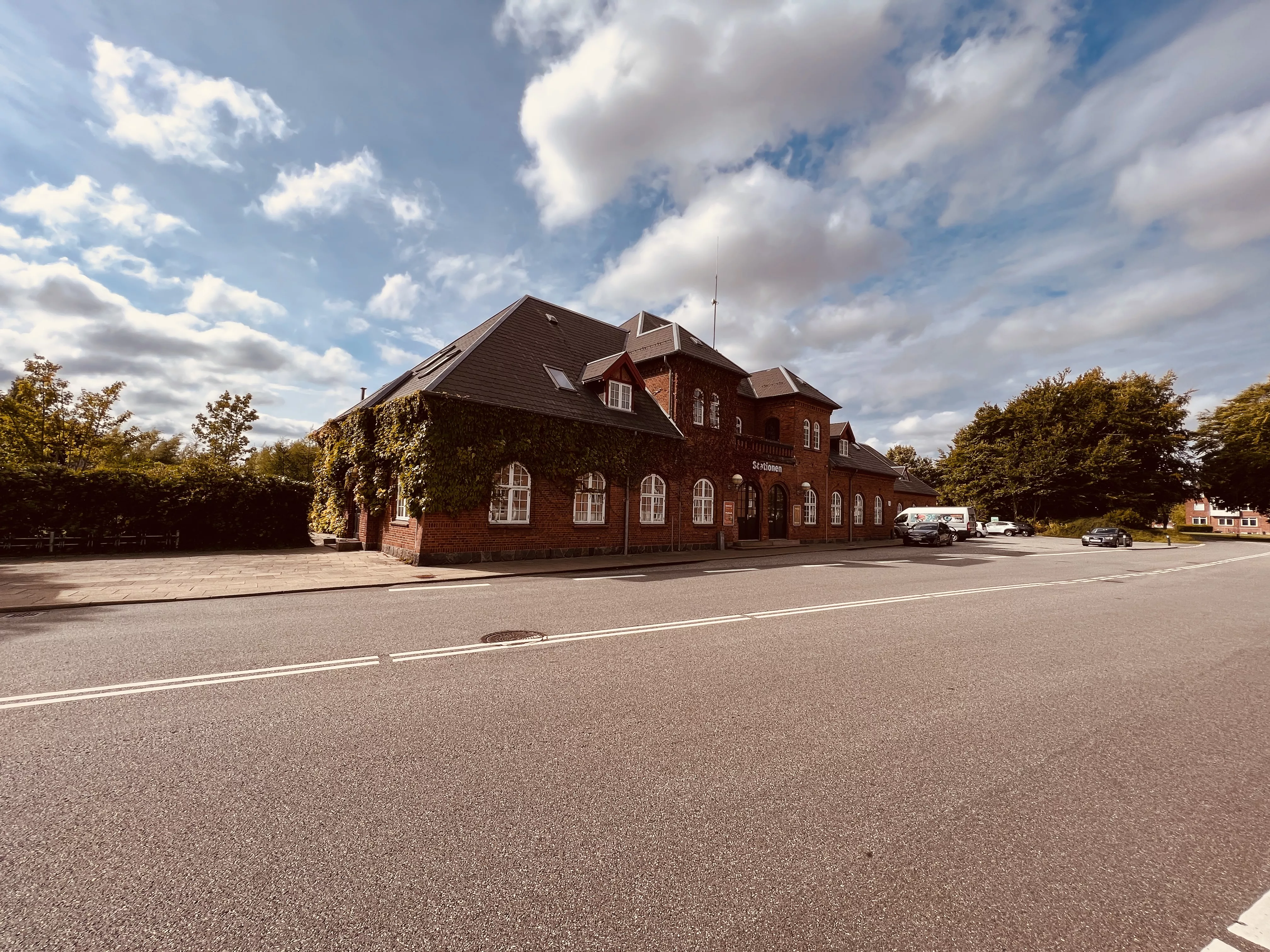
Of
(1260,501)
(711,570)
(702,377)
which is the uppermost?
(702,377)

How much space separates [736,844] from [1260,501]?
7703cm

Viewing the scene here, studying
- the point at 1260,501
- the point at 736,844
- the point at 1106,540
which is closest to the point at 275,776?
the point at 736,844

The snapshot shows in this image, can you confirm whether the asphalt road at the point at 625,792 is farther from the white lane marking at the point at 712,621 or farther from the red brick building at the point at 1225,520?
the red brick building at the point at 1225,520

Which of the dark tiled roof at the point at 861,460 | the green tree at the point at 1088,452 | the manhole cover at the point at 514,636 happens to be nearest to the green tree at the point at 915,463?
the green tree at the point at 1088,452

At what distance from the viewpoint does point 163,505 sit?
18.0 meters

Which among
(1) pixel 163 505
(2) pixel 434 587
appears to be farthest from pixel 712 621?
(1) pixel 163 505

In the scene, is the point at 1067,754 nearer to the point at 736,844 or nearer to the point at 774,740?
the point at 774,740

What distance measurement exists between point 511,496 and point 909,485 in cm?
3614

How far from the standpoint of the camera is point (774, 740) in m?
4.01

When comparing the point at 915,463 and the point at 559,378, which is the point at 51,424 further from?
the point at 915,463

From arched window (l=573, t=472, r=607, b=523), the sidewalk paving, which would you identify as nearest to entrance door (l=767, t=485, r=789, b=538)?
the sidewalk paving

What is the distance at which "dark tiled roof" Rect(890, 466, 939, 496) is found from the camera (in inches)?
1618

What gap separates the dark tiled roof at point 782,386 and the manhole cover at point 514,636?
2442 cm

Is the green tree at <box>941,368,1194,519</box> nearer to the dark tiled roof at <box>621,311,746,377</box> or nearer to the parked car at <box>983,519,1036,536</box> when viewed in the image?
the parked car at <box>983,519,1036,536</box>
